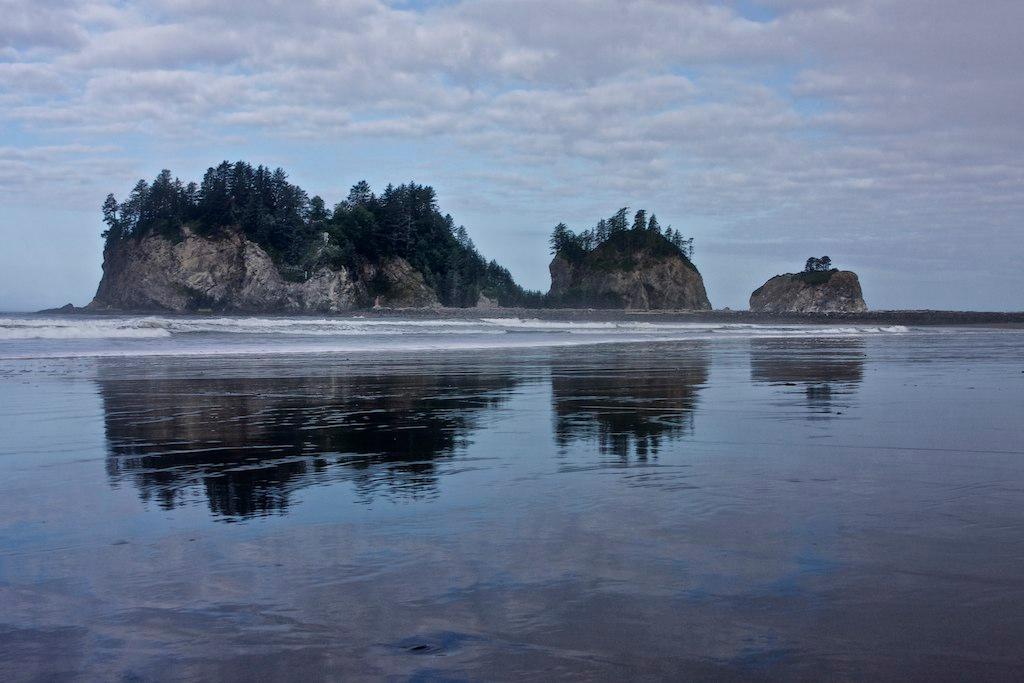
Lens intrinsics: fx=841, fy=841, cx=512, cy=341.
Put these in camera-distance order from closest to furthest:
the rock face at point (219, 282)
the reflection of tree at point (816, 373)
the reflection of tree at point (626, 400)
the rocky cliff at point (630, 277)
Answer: the reflection of tree at point (626, 400) → the reflection of tree at point (816, 373) → the rock face at point (219, 282) → the rocky cliff at point (630, 277)

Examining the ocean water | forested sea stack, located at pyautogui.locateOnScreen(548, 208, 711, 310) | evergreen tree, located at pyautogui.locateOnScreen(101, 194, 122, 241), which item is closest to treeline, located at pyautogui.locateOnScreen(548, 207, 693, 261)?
forested sea stack, located at pyautogui.locateOnScreen(548, 208, 711, 310)

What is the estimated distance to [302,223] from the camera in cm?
11519

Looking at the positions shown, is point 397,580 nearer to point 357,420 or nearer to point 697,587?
point 697,587

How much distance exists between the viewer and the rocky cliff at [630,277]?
13800cm

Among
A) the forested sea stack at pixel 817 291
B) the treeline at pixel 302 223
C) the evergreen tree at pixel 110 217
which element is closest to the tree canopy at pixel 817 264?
the forested sea stack at pixel 817 291

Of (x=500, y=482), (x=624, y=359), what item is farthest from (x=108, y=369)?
(x=500, y=482)

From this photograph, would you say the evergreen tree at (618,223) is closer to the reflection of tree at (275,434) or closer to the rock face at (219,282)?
the rock face at (219,282)

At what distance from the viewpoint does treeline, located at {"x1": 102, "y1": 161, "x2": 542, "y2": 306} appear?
110 meters

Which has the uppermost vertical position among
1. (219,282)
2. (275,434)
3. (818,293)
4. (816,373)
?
(219,282)

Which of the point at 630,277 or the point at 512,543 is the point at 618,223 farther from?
the point at 512,543

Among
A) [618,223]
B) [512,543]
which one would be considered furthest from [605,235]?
[512,543]

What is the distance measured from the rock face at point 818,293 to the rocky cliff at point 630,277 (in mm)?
17200

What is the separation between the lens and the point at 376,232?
11812cm

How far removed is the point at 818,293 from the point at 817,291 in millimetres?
339
